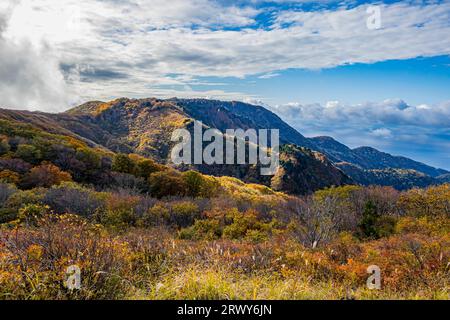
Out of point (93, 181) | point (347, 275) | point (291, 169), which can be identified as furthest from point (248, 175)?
point (347, 275)

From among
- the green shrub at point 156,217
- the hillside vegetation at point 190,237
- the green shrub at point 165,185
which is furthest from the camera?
the green shrub at point 165,185

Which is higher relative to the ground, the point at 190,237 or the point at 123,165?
the point at 123,165

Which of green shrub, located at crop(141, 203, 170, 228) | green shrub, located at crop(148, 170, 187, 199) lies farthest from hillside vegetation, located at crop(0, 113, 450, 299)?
green shrub, located at crop(148, 170, 187, 199)

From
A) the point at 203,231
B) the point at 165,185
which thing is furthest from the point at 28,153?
the point at 203,231

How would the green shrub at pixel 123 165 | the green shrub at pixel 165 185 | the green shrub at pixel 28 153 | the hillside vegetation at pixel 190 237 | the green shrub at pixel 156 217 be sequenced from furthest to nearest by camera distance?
the green shrub at pixel 123 165
the green shrub at pixel 165 185
the green shrub at pixel 28 153
the green shrub at pixel 156 217
the hillside vegetation at pixel 190 237

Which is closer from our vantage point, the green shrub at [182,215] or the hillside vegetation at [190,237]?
the hillside vegetation at [190,237]

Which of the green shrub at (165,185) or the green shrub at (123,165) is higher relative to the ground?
the green shrub at (123,165)

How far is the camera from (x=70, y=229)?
765 centimetres

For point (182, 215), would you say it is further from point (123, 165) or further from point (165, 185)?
point (123, 165)

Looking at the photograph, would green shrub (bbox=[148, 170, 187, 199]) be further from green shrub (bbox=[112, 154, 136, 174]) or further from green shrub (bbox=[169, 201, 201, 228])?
green shrub (bbox=[169, 201, 201, 228])

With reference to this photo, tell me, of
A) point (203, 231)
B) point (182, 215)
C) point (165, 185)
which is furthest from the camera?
point (165, 185)

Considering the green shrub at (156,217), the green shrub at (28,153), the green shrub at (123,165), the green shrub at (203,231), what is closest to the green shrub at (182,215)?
the green shrub at (156,217)

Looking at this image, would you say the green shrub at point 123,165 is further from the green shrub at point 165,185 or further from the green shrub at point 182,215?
Answer: the green shrub at point 182,215
